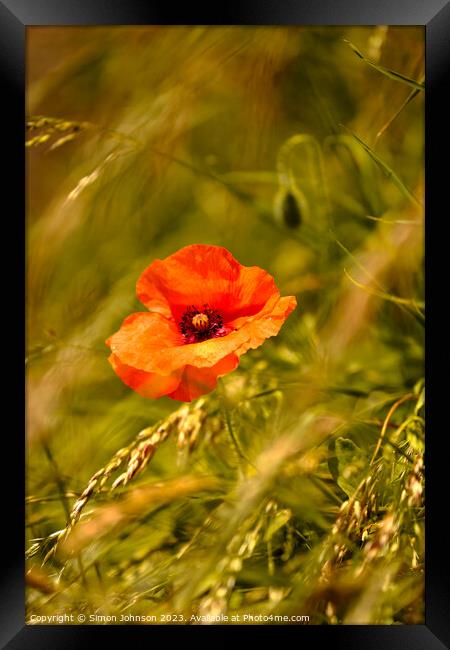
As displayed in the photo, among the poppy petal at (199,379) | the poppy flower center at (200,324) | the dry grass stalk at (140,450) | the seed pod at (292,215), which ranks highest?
the seed pod at (292,215)

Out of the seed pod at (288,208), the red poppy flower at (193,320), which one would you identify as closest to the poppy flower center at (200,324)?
the red poppy flower at (193,320)

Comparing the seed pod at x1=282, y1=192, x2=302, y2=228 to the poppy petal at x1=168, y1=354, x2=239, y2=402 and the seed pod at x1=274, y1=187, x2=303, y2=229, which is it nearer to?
the seed pod at x1=274, y1=187, x2=303, y2=229

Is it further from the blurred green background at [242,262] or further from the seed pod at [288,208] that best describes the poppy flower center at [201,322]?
the seed pod at [288,208]

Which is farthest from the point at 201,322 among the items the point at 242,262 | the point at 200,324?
the point at 242,262

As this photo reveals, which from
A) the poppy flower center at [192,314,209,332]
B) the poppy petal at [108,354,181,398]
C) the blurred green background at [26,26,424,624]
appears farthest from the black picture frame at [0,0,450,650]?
the poppy flower center at [192,314,209,332]

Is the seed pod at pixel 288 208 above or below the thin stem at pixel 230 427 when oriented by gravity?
above

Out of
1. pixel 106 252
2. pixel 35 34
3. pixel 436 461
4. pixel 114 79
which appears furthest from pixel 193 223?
pixel 436 461

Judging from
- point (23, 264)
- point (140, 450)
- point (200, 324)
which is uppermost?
point (23, 264)

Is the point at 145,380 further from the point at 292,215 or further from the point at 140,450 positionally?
the point at 292,215
